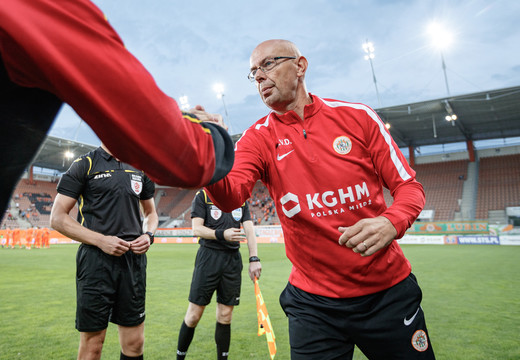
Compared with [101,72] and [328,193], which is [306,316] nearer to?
[328,193]

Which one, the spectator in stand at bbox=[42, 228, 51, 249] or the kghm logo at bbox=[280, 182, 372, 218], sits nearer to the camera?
the kghm logo at bbox=[280, 182, 372, 218]

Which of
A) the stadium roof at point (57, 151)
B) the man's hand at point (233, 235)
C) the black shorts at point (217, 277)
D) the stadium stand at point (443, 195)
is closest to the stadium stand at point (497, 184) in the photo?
the stadium stand at point (443, 195)

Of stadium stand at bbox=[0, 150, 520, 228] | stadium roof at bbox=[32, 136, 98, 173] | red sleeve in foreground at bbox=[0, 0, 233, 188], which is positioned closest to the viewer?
red sleeve in foreground at bbox=[0, 0, 233, 188]

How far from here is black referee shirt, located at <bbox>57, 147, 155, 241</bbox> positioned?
10.4 ft

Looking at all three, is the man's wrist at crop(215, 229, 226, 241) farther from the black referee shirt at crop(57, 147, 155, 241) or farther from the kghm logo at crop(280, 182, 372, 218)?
the kghm logo at crop(280, 182, 372, 218)

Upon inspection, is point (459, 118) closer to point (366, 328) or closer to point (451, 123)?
point (451, 123)

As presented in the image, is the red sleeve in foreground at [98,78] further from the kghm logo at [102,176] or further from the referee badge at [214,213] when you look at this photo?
the referee badge at [214,213]

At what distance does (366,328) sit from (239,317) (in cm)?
455

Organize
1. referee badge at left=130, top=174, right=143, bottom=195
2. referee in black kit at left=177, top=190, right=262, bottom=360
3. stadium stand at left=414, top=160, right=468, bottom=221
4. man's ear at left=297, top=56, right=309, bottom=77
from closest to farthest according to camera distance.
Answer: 1. man's ear at left=297, top=56, right=309, bottom=77
2. referee badge at left=130, top=174, right=143, bottom=195
3. referee in black kit at left=177, top=190, right=262, bottom=360
4. stadium stand at left=414, top=160, right=468, bottom=221

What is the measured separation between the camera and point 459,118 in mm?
31156

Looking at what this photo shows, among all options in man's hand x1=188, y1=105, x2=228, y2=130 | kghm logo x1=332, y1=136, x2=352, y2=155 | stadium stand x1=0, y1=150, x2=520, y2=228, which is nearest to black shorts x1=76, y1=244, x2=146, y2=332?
kghm logo x1=332, y1=136, x2=352, y2=155

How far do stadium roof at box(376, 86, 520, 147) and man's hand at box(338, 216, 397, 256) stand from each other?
1166 inches

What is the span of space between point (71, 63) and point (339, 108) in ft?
6.41

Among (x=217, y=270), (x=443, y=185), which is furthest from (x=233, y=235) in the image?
(x=443, y=185)
